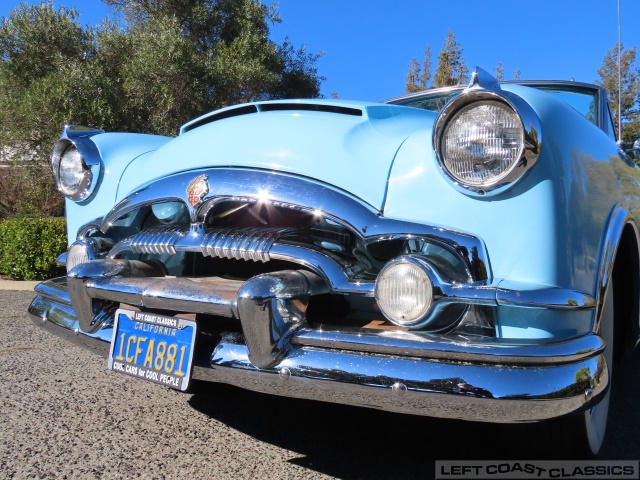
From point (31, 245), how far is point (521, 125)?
6.57 meters

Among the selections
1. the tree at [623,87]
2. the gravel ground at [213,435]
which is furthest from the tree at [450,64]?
the gravel ground at [213,435]

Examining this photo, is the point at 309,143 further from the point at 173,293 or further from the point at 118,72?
the point at 118,72

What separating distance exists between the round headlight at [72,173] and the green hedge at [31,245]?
14.7ft

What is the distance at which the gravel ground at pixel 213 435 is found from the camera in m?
1.94

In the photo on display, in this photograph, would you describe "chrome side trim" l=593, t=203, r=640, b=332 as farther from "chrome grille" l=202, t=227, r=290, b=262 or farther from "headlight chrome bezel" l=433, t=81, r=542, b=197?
"chrome grille" l=202, t=227, r=290, b=262

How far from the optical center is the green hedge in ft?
22.2

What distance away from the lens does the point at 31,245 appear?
266 inches

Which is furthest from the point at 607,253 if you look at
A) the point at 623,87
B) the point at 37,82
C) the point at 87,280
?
the point at 623,87

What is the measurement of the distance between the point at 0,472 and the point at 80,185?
1.31m

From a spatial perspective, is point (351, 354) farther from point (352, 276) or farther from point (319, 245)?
point (319, 245)

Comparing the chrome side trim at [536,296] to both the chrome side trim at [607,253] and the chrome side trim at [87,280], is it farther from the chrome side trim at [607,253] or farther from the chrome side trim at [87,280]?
the chrome side trim at [87,280]

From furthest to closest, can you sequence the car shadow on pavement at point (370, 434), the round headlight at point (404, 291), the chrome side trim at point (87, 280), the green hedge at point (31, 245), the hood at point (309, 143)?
1. the green hedge at point (31, 245)
2. the chrome side trim at point (87, 280)
3. the car shadow on pavement at point (370, 434)
4. the hood at point (309, 143)
5. the round headlight at point (404, 291)

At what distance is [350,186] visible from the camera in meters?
1.82

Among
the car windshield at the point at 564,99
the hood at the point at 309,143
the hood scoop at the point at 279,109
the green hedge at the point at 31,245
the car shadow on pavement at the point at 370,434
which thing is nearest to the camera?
the hood at the point at 309,143
